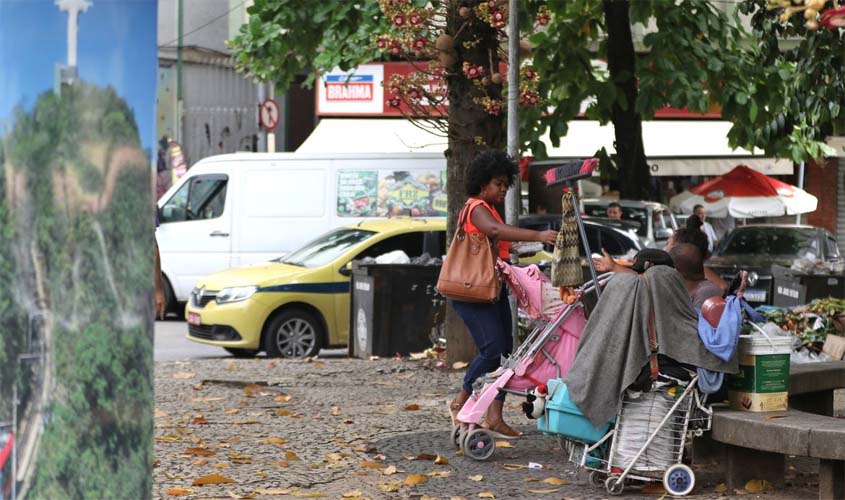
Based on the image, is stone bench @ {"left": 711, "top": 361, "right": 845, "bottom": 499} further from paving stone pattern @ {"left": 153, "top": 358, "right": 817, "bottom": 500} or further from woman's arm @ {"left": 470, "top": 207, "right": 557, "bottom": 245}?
woman's arm @ {"left": 470, "top": 207, "right": 557, "bottom": 245}

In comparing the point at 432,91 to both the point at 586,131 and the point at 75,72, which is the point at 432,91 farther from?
the point at 586,131

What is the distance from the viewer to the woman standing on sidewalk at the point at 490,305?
838 centimetres

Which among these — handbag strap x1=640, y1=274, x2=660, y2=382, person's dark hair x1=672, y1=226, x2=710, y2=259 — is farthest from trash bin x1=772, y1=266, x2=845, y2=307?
handbag strap x1=640, y1=274, x2=660, y2=382

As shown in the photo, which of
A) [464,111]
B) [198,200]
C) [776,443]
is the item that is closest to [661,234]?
[198,200]

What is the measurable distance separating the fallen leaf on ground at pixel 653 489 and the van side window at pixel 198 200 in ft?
Answer: 47.8

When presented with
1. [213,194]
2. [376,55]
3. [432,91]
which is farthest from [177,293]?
[432,91]

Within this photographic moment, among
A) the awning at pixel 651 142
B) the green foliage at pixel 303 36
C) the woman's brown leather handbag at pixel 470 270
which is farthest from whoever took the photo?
the awning at pixel 651 142

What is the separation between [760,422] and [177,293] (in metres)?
15.5

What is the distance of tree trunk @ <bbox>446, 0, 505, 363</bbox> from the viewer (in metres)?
12.3

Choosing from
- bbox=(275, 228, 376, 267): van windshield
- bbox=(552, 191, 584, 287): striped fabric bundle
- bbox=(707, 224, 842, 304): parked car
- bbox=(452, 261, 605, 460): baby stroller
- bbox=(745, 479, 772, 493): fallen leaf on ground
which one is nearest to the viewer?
bbox=(745, 479, 772, 493): fallen leaf on ground

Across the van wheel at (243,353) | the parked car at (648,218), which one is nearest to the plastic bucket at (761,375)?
the van wheel at (243,353)

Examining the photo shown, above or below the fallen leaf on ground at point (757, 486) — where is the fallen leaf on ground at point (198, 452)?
below

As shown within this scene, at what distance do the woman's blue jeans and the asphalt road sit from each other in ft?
25.1

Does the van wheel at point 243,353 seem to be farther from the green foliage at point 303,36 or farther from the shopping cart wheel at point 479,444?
the shopping cart wheel at point 479,444
